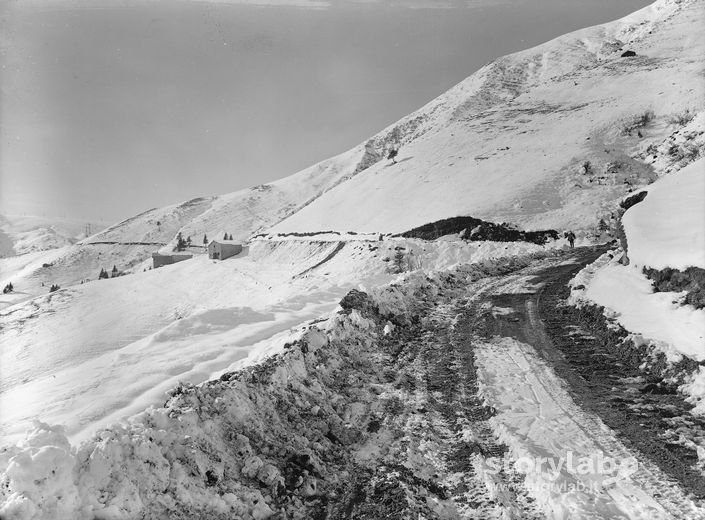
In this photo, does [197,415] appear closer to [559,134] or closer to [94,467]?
[94,467]

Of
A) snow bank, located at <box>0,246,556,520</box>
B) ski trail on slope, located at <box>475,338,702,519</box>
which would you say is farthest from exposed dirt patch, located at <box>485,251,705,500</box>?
snow bank, located at <box>0,246,556,520</box>

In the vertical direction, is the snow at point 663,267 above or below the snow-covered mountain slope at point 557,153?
below

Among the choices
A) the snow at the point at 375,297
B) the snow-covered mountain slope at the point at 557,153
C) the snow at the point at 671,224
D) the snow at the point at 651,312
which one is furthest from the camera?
the snow-covered mountain slope at the point at 557,153

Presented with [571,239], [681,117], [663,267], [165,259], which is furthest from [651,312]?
[165,259]

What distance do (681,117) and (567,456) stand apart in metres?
67.2

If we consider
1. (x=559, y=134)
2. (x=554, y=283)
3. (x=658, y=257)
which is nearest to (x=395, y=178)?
(x=559, y=134)

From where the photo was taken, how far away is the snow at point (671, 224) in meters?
9.60

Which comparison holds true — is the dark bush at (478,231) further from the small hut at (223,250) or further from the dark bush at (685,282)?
the small hut at (223,250)

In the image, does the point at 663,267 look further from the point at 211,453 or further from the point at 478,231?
the point at 478,231

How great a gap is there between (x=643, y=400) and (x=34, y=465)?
314 inches

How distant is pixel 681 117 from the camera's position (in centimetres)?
5481

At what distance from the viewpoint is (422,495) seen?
4660 mm

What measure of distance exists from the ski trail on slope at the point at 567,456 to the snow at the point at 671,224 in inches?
193

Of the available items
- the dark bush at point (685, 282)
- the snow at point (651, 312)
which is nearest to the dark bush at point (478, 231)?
the snow at point (651, 312)
